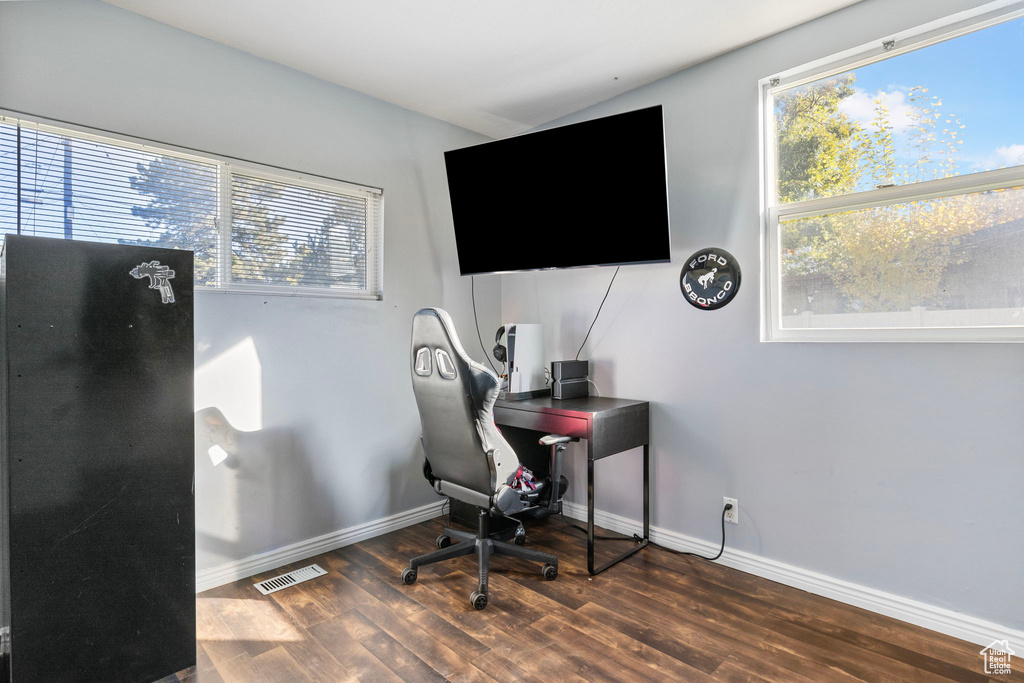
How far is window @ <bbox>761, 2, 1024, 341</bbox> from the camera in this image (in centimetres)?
203

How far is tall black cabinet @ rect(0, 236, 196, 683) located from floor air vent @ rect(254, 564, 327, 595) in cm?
62

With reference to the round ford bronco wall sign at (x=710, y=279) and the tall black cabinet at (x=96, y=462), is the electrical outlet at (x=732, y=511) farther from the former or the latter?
the tall black cabinet at (x=96, y=462)

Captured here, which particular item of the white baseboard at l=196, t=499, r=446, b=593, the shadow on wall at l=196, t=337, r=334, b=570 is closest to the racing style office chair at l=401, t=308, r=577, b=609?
the white baseboard at l=196, t=499, r=446, b=593

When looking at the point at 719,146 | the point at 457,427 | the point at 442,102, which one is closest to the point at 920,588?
the point at 457,427

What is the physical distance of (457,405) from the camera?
230cm

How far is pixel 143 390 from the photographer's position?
1780mm

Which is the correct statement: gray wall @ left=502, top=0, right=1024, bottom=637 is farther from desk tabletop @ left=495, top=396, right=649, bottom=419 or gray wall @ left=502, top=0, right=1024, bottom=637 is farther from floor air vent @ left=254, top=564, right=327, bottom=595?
floor air vent @ left=254, top=564, right=327, bottom=595

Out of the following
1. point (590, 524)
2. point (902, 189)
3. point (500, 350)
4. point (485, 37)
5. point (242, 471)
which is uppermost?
point (485, 37)

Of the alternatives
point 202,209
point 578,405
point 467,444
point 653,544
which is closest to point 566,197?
point 578,405

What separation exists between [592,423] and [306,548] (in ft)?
5.42

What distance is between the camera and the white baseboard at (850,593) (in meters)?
2.01

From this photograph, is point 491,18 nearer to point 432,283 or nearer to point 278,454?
point 432,283

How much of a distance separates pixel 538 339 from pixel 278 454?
5.06ft

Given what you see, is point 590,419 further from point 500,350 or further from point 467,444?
point 500,350
